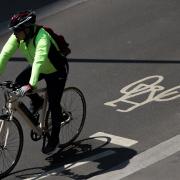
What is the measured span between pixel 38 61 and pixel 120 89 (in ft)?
9.82

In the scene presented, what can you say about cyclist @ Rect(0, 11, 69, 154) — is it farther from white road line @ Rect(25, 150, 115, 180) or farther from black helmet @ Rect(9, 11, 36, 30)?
white road line @ Rect(25, 150, 115, 180)

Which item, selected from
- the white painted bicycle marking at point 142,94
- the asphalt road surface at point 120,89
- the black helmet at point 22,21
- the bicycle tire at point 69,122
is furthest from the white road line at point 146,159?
the black helmet at point 22,21

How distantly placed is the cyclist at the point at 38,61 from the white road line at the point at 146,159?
0.98m

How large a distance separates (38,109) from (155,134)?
1620 mm

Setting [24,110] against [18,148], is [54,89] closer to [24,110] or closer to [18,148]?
[24,110]

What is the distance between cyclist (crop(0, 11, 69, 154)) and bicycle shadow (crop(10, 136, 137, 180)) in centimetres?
25

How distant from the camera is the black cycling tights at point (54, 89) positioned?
8320 mm

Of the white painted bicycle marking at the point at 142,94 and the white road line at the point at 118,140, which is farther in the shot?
the white painted bicycle marking at the point at 142,94

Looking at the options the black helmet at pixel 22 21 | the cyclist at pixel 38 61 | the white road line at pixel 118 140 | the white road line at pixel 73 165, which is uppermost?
the black helmet at pixel 22 21

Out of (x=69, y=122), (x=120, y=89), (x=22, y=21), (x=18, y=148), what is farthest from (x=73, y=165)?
(x=120, y=89)

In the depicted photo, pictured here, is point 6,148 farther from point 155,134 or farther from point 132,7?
point 132,7

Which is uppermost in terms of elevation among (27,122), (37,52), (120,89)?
(120,89)

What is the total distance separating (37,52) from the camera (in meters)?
7.85

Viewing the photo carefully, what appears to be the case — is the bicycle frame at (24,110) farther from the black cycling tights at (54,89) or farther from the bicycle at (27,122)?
the black cycling tights at (54,89)
